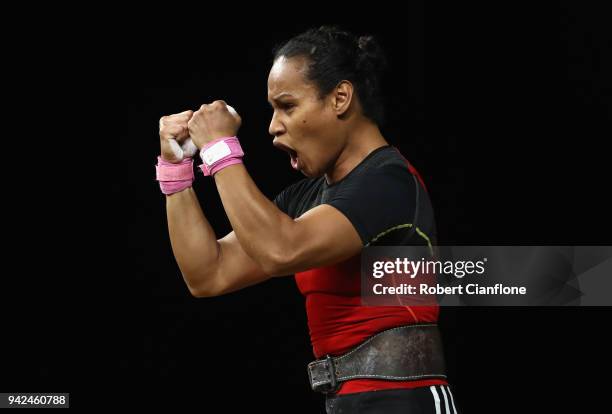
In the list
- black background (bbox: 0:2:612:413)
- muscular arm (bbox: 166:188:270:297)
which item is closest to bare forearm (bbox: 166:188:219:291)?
muscular arm (bbox: 166:188:270:297)

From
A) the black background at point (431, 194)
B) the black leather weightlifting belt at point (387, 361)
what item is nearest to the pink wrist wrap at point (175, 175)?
the black leather weightlifting belt at point (387, 361)

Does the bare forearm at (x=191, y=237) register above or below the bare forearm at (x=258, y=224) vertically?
above

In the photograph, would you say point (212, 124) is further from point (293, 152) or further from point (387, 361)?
point (387, 361)

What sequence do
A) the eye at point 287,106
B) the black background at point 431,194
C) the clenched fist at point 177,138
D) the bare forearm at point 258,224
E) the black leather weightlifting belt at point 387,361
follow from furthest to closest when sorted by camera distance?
the black background at point 431,194 → the clenched fist at point 177,138 → the eye at point 287,106 → the black leather weightlifting belt at point 387,361 → the bare forearm at point 258,224

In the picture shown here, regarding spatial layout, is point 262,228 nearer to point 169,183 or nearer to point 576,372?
point 169,183

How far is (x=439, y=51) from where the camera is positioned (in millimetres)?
3484

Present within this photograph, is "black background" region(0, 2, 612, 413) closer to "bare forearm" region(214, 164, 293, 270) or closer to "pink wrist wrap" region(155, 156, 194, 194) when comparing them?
"pink wrist wrap" region(155, 156, 194, 194)

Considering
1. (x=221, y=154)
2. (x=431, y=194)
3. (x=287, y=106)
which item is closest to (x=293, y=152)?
(x=287, y=106)

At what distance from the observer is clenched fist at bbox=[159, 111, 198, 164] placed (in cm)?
215

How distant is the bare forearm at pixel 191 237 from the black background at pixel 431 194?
1.40 metres

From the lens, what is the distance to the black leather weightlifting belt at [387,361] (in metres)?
1.92

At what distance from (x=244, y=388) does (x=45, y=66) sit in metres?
1.43

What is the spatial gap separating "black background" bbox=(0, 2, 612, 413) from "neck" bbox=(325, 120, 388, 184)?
4.62 ft

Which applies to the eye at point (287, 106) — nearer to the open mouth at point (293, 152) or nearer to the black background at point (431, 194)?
the open mouth at point (293, 152)
